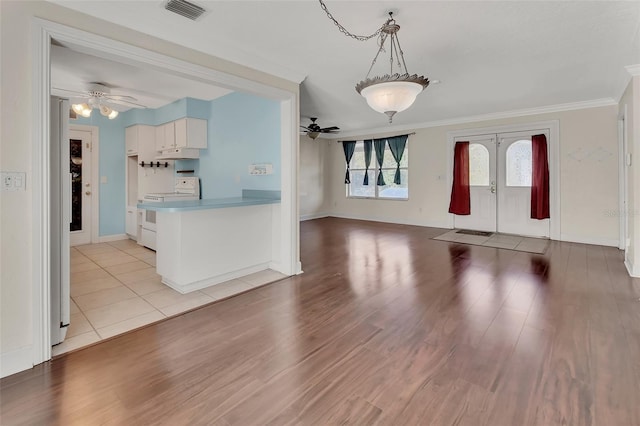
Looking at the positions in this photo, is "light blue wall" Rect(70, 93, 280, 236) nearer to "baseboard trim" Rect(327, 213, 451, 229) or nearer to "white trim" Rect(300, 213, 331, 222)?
"white trim" Rect(300, 213, 331, 222)

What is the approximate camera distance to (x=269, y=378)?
1.84 m

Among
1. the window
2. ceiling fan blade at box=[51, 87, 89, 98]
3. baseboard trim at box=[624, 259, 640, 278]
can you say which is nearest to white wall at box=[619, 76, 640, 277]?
baseboard trim at box=[624, 259, 640, 278]

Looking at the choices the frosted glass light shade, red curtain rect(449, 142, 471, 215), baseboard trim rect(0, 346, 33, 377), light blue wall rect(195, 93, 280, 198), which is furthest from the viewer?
red curtain rect(449, 142, 471, 215)

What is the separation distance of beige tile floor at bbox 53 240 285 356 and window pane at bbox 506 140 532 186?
529 centimetres

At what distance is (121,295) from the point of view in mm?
3152

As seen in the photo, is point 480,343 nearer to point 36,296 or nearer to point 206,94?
point 36,296

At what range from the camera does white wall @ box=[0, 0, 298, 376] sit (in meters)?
1.85

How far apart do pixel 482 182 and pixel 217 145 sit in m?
5.47

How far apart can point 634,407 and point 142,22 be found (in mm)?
4049

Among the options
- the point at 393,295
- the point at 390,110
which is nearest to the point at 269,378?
the point at 393,295

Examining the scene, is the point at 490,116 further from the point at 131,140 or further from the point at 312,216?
the point at 131,140

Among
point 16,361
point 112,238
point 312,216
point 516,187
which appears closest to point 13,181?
point 16,361

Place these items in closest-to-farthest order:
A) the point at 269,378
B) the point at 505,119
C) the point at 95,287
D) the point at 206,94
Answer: the point at 269,378 < the point at 95,287 < the point at 206,94 < the point at 505,119

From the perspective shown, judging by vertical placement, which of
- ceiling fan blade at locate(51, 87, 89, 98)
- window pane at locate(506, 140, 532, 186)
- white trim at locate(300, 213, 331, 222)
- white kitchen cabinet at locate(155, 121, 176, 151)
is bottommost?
white trim at locate(300, 213, 331, 222)
